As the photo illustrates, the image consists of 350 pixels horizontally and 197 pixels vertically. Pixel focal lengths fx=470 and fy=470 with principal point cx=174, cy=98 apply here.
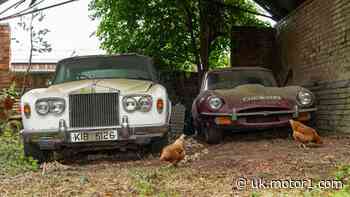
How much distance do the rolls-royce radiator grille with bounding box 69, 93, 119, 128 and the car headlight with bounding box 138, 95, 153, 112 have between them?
0.31 metres

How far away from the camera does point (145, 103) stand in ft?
20.0

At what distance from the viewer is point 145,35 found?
15219 millimetres

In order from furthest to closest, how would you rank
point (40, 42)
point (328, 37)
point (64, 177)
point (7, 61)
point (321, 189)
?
1. point (40, 42)
2. point (7, 61)
3. point (328, 37)
4. point (64, 177)
5. point (321, 189)

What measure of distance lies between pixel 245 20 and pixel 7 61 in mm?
8130

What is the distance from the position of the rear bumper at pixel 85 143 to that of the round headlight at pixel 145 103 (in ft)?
0.77

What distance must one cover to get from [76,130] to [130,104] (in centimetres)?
76

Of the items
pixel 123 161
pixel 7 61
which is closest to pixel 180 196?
pixel 123 161

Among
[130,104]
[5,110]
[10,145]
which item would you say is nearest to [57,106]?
[130,104]

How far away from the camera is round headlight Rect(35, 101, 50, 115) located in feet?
19.8

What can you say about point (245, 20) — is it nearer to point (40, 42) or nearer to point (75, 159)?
point (40, 42)

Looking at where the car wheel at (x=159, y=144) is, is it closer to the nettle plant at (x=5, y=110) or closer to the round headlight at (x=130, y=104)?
the round headlight at (x=130, y=104)

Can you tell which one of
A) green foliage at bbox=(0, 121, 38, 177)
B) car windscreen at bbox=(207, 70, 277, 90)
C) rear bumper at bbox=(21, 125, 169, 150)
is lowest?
green foliage at bbox=(0, 121, 38, 177)

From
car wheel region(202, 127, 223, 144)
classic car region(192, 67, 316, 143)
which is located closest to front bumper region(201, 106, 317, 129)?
classic car region(192, 67, 316, 143)

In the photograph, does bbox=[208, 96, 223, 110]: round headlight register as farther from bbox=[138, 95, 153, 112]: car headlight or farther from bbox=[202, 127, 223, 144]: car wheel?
bbox=[138, 95, 153, 112]: car headlight
